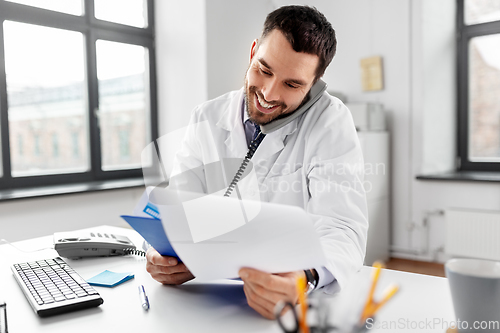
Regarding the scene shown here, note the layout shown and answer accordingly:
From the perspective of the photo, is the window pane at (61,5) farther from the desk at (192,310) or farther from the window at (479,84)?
the window at (479,84)

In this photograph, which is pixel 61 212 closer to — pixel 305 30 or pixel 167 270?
pixel 167 270

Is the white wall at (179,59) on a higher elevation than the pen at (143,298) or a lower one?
higher

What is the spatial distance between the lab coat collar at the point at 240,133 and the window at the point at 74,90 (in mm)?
1916

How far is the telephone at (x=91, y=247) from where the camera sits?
1.16 meters

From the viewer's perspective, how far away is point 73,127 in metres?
3.04

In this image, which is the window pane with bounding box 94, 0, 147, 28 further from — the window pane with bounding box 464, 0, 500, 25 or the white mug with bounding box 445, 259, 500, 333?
the white mug with bounding box 445, 259, 500, 333

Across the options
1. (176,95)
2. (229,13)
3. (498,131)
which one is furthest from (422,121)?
(176,95)

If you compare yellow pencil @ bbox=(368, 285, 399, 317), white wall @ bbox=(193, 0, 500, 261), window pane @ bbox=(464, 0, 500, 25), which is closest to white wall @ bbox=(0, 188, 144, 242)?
white wall @ bbox=(193, 0, 500, 261)

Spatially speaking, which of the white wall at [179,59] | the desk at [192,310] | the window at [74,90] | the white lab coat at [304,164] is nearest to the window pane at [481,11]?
the white wall at [179,59]

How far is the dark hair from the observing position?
1.15 metres

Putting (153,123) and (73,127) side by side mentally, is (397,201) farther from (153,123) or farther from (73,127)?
(73,127)

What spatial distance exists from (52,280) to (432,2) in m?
3.44

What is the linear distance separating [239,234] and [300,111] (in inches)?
26.9

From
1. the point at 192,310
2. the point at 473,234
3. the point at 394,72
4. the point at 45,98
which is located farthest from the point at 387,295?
the point at 394,72
